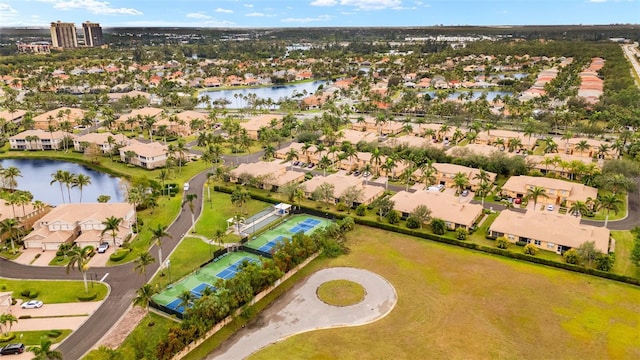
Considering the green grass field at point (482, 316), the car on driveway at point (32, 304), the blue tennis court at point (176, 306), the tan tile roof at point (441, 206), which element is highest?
the tan tile roof at point (441, 206)

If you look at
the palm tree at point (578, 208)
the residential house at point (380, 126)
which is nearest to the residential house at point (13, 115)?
the residential house at point (380, 126)

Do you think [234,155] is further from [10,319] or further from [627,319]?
[627,319]

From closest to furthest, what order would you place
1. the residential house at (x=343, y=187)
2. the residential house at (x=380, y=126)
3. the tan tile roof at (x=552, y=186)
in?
the tan tile roof at (x=552, y=186) → the residential house at (x=343, y=187) → the residential house at (x=380, y=126)

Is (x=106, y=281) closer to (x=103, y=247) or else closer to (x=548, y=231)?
(x=103, y=247)

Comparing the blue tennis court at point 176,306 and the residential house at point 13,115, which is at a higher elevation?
the residential house at point 13,115

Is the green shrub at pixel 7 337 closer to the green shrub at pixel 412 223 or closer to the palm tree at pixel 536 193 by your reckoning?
the green shrub at pixel 412 223

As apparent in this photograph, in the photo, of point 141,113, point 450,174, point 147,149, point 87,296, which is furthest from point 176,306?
point 141,113

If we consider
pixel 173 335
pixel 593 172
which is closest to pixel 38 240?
pixel 173 335
